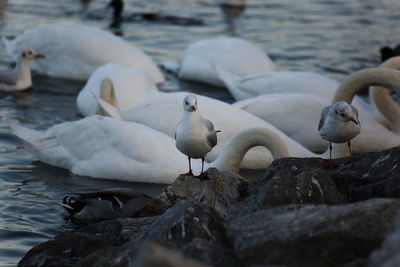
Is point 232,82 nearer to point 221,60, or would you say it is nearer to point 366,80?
point 221,60

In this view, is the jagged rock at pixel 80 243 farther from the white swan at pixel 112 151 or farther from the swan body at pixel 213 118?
the swan body at pixel 213 118

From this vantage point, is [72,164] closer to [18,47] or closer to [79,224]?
[79,224]

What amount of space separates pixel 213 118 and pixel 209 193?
2.84 metres

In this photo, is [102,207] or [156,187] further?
[156,187]

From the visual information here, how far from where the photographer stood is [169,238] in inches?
220

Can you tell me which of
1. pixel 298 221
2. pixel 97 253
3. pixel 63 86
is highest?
pixel 298 221

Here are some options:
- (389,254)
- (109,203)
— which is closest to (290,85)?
(109,203)

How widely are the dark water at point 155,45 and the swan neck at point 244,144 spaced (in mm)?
912

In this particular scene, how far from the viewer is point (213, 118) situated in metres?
9.70

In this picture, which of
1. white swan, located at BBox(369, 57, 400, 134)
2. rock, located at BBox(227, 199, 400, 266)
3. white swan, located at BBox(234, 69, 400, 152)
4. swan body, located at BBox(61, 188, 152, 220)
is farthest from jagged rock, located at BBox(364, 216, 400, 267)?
white swan, located at BBox(369, 57, 400, 134)

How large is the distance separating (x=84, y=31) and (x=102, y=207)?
6.46m

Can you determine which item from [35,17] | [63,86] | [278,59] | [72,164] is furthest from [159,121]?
[35,17]

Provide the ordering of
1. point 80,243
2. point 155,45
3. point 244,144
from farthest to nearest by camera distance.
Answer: point 155,45
point 244,144
point 80,243

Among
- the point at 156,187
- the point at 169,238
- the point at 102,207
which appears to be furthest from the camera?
the point at 156,187
